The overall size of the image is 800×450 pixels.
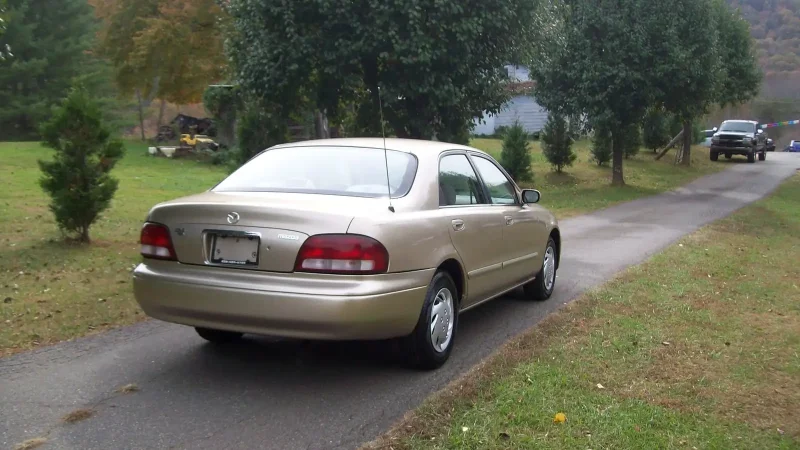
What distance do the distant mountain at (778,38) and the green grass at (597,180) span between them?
7479cm

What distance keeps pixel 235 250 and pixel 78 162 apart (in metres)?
5.35

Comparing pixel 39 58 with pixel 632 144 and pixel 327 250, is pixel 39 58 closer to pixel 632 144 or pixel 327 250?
pixel 632 144

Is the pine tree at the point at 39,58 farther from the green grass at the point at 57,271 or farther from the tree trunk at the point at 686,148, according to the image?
the tree trunk at the point at 686,148

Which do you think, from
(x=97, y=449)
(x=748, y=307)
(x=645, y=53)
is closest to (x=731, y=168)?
(x=645, y=53)

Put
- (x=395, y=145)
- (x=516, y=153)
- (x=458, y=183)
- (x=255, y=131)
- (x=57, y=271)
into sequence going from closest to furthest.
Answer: (x=395, y=145) → (x=458, y=183) → (x=57, y=271) → (x=255, y=131) → (x=516, y=153)

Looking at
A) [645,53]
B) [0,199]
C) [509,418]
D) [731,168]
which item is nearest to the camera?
[509,418]

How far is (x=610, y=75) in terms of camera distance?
21.3 m

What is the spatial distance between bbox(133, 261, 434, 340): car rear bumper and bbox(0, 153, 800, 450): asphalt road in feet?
1.26

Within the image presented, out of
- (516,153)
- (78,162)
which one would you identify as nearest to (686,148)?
(516,153)

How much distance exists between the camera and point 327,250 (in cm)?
480

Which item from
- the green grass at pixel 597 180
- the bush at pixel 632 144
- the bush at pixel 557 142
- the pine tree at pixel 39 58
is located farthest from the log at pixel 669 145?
the pine tree at pixel 39 58

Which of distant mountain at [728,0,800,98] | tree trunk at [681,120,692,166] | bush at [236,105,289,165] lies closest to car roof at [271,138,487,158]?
bush at [236,105,289,165]

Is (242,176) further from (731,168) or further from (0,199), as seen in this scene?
(731,168)

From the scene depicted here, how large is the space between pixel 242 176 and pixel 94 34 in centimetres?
3535
